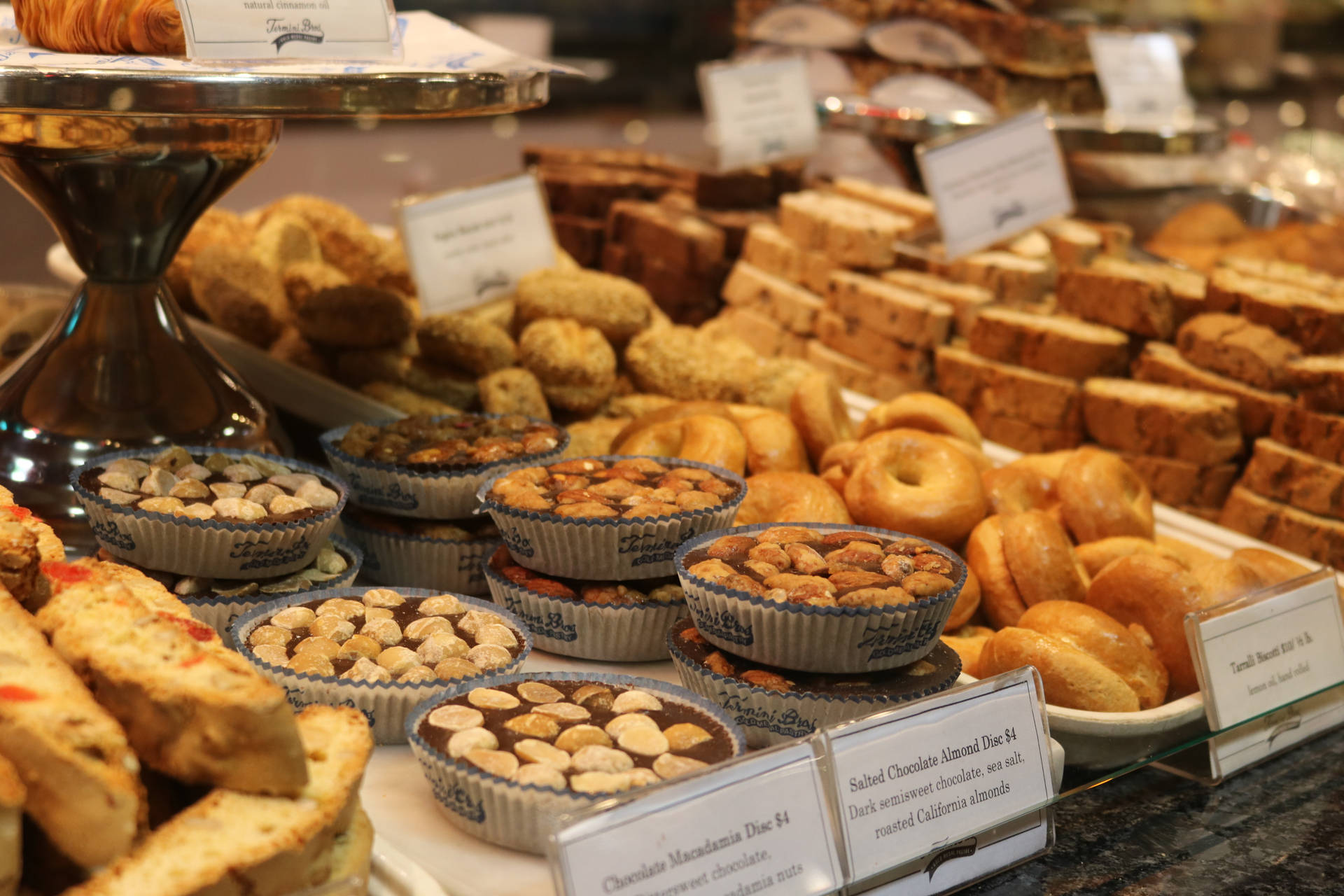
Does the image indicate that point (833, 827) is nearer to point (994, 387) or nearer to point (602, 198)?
point (994, 387)

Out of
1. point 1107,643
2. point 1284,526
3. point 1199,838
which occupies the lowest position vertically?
point 1199,838

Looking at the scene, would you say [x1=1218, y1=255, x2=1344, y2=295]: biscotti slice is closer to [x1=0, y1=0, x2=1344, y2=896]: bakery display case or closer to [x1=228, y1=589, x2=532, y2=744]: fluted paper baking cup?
[x1=0, y1=0, x2=1344, y2=896]: bakery display case

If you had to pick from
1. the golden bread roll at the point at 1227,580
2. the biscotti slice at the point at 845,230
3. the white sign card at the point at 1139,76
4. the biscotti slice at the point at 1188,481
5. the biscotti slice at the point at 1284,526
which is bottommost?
the biscotti slice at the point at 1284,526

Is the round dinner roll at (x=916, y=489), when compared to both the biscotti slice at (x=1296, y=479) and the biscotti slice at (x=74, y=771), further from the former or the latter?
the biscotti slice at (x=74, y=771)

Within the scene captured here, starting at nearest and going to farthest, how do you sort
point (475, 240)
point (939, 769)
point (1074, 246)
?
point (939, 769) → point (475, 240) → point (1074, 246)

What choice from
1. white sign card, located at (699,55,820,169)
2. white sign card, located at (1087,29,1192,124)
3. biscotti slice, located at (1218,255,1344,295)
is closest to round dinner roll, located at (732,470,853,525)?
biscotti slice, located at (1218,255,1344,295)

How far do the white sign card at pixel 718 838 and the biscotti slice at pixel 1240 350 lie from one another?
1656mm

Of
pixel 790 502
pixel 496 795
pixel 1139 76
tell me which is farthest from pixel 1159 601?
pixel 1139 76

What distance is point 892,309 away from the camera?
279cm

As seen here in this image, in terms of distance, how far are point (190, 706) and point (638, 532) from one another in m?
0.75

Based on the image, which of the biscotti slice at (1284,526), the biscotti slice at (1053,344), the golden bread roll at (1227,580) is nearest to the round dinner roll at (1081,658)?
the golden bread roll at (1227,580)

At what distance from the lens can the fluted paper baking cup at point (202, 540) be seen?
1.55 m

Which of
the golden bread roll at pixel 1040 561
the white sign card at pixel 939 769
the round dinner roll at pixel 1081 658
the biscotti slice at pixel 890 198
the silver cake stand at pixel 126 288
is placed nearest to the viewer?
the white sign card at pixel 939 769

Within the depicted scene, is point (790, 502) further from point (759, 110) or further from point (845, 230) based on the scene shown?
point (759, 110)
